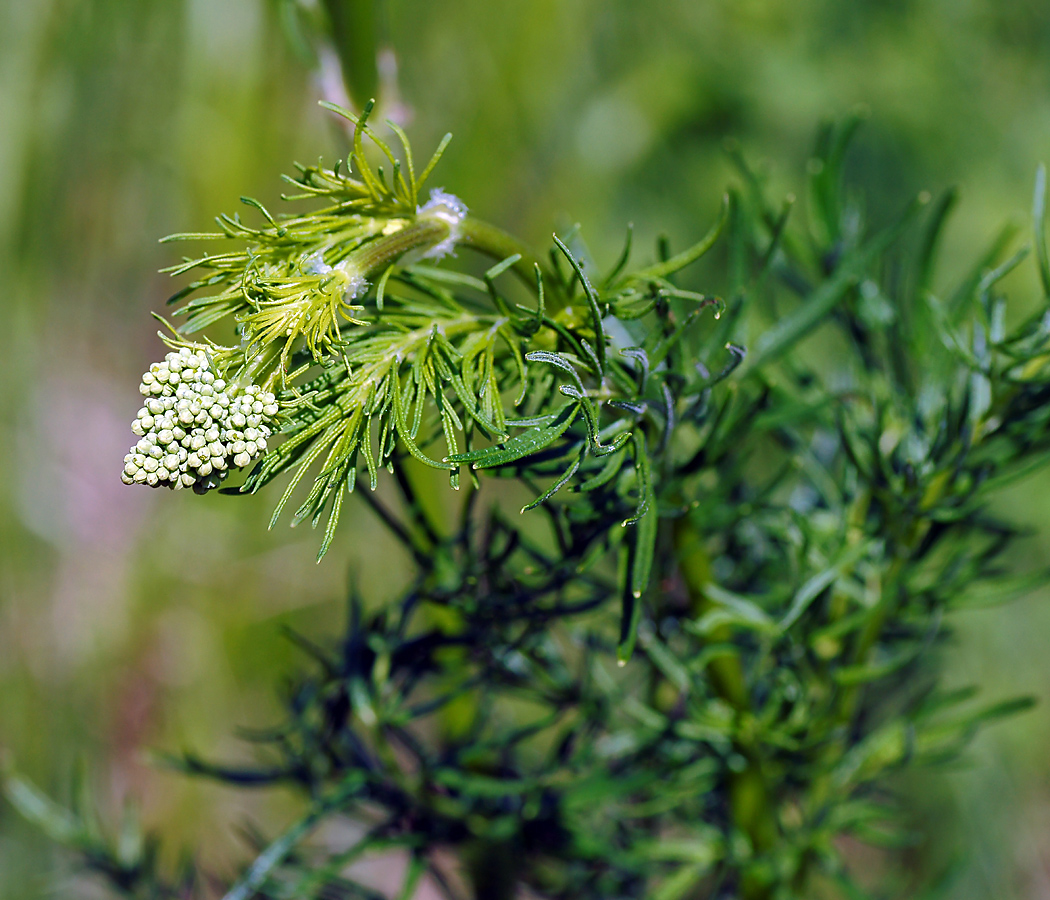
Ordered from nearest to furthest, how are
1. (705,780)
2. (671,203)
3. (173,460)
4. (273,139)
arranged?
1. (173,460)
2. (705,780)
3. (273,139)
4. (671,203)

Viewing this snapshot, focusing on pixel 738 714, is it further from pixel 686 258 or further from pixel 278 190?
pixel 278 190

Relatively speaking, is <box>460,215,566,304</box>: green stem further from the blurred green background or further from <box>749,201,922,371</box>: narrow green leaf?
the blurred green background

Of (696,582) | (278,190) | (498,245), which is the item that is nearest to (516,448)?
(498,245)

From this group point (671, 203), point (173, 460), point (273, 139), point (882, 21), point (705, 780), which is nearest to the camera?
point (173, 460)

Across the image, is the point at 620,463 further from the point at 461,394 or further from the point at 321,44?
the point at 321,44

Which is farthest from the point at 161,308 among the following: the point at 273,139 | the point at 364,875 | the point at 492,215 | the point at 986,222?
the point at 986,222

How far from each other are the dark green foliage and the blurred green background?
100 cm

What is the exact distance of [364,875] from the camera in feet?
5.67

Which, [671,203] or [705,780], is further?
[671,203]

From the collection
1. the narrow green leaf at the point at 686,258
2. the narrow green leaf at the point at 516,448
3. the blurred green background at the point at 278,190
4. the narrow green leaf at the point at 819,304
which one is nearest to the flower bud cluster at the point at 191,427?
the narrow green leaf at the point at 516,448

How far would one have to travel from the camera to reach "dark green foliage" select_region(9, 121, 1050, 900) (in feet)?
1.33

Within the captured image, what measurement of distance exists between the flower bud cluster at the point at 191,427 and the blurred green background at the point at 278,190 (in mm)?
1183

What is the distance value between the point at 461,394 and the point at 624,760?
13.5 inches

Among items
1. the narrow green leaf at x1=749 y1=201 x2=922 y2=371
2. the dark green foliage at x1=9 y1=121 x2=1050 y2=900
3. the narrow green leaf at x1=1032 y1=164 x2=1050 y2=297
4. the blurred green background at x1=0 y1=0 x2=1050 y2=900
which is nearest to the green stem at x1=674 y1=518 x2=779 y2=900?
the dark green foliage at x1=9 y1=121 x2=1050 y2=900
